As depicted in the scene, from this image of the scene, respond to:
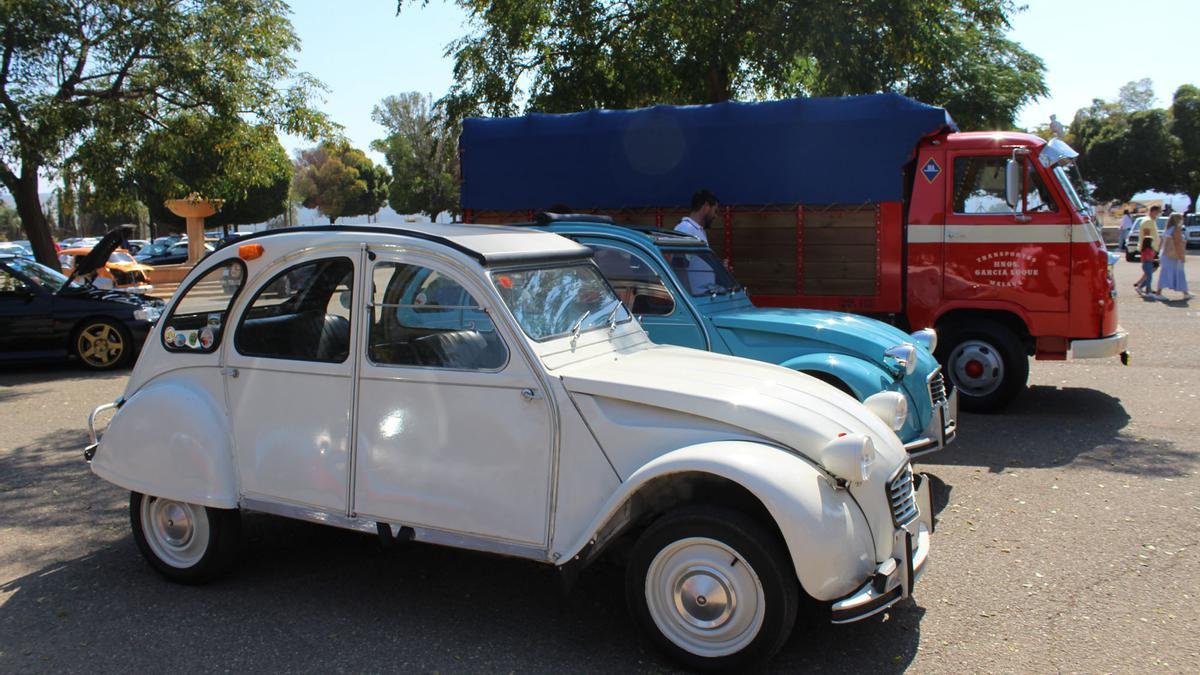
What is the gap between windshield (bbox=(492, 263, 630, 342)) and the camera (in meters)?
4.26

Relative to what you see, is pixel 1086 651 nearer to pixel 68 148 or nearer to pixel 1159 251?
pixel 68 148

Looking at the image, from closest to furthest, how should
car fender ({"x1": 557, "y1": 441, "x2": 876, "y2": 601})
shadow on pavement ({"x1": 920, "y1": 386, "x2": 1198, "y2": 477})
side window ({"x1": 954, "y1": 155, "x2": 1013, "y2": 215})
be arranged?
1. car fender ({"x1": 557, "y1": 441, "x2": 876, "y2": 601})
2. shadow on pavement ({"x1": 920, "y1": 386, "x2": 1198, "y2": 477})
3. side window ({"x1": 954, "y1": 155, "x2": 1013, "y2": 215})

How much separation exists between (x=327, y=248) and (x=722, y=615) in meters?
2.51

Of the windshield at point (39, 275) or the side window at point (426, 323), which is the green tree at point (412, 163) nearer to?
the windshield at point (39, 275)

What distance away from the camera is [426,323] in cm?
430

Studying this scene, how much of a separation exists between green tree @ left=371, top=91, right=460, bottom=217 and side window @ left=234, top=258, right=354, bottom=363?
45419 mm

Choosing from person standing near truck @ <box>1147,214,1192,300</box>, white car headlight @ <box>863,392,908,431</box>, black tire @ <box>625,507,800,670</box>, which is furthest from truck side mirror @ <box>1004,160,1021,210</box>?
person standing near truck @ <box>1147,214,1192,300</box>

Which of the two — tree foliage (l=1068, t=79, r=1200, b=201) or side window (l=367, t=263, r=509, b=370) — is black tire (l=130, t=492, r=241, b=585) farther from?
tree foliage (l=1068, t=79, r=1200, b=201)

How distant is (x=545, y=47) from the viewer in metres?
13.5

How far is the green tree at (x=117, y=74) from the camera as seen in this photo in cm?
1300

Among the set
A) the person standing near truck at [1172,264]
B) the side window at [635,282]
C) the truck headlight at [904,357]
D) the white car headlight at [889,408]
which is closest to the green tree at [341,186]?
the person standing near truck at [1172,264]

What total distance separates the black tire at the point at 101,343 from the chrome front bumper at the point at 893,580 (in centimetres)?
1119

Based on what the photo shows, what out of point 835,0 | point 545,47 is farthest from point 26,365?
point 835,0

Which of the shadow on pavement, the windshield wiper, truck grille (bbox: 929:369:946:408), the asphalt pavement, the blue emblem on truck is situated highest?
the blue emblem on truck
